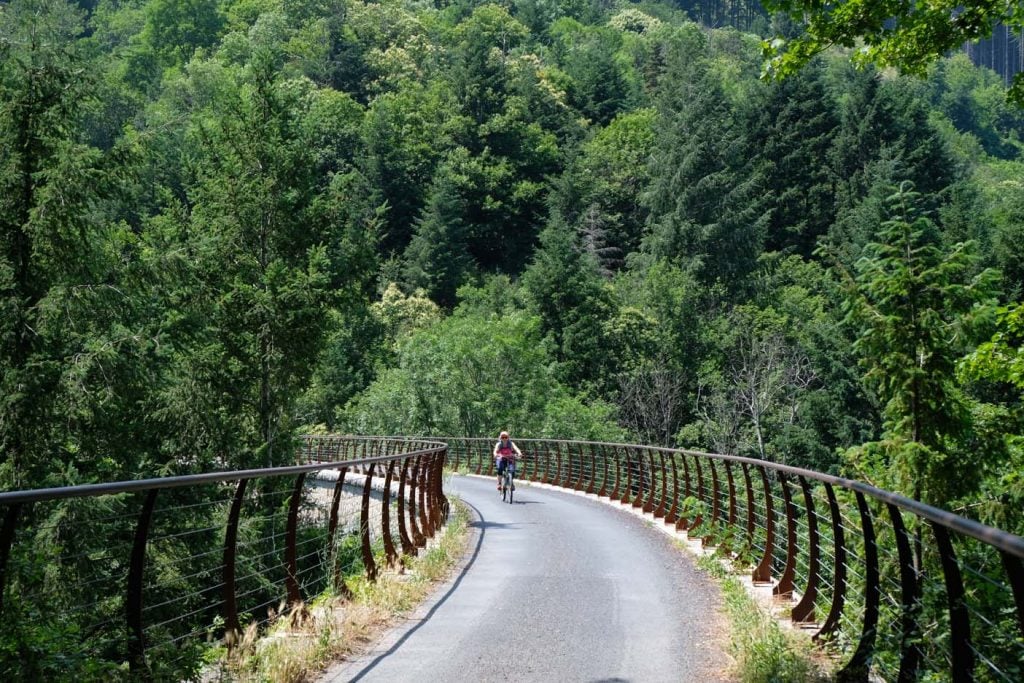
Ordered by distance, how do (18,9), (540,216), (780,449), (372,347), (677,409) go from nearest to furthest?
(18,9), (780,449), (677,409), (372,347), (540,216)

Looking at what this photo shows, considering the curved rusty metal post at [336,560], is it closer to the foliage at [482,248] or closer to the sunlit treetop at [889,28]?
the foliage at [482,248]

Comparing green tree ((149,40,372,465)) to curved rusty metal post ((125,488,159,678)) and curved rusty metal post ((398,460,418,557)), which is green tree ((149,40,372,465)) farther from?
curved rusty metal post ((125,488,159,678))

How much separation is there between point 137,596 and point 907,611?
157 inches

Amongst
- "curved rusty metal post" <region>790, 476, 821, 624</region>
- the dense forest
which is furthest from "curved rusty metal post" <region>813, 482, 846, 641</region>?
the dense forest

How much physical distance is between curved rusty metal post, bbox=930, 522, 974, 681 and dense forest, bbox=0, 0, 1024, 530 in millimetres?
10230

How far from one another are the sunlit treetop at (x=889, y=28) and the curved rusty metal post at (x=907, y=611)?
21.7 feet

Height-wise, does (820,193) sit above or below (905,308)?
above

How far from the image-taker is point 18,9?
22.5 meters

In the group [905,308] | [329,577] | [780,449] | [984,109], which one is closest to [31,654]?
[329,577]

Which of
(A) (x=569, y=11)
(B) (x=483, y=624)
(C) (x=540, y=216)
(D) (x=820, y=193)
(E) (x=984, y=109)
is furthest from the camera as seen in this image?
(A) (x=569, y=11)

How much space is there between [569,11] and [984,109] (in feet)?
191

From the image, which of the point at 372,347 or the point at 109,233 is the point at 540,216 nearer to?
the point at 372,347

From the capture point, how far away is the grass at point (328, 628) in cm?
681

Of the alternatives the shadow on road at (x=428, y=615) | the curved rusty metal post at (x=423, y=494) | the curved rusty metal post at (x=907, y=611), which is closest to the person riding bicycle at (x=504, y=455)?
the shadow on road at (x=428, y=615)
